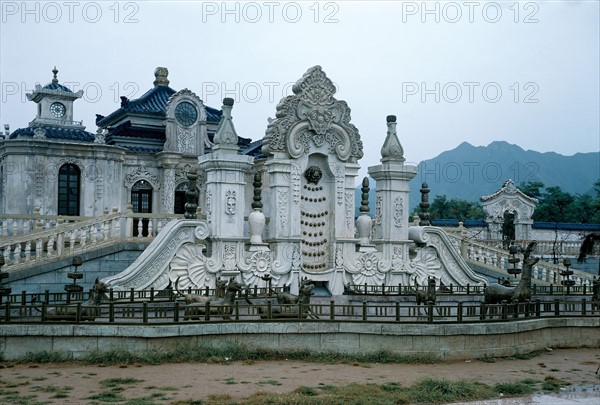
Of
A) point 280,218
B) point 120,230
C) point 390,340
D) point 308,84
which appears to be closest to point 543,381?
point 390,340

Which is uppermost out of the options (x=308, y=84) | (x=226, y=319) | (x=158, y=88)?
(x=158, y=88)

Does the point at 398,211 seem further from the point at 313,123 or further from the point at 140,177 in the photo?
the point at 140,177

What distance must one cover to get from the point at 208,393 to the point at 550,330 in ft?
33.4

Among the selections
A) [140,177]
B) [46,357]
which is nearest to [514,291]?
[46,357]

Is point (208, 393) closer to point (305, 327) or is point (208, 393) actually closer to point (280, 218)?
point (305, 327)

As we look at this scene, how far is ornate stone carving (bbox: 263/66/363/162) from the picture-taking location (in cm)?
2153

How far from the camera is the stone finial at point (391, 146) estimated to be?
23.3 meters

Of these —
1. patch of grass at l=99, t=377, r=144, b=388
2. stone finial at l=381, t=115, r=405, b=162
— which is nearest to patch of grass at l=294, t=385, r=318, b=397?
patch of grass at l=99, t=377, r=144, b=388

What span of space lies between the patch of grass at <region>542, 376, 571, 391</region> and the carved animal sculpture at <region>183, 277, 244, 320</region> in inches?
273

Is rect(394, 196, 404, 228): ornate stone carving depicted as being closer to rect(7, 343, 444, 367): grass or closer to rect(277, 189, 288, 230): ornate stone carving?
rect(277, 189, 288, 230): ornate stone carving

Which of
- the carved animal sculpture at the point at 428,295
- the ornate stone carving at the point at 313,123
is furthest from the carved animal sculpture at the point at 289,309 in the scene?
the ornate stone carving at the point at 313,123

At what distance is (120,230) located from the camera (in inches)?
900

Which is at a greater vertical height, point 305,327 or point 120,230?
point 120,230

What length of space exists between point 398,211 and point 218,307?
370 inches
